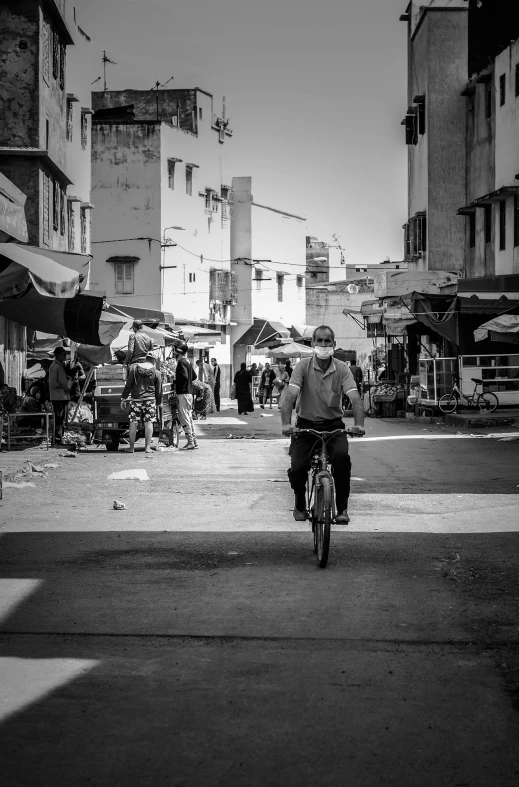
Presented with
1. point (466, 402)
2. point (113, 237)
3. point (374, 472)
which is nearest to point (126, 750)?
point (374, 472)

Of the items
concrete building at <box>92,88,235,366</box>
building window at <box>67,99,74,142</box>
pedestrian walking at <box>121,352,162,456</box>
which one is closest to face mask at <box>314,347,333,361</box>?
pedestrian walking at <box>121,352,162,456</box>

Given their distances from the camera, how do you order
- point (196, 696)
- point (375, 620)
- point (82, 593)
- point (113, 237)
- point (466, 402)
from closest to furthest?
point (196, 696), point (375, 620), point (82, 593), point (466, 402), point (113, 237)

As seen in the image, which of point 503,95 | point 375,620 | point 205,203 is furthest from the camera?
point 205,203

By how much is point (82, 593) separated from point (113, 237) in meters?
54.2

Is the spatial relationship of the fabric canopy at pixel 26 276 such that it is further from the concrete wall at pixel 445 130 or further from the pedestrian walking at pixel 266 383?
the pedestrian walking at pixel 266 383

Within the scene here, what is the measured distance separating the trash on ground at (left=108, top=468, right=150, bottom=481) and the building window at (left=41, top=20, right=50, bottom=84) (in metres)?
16.5

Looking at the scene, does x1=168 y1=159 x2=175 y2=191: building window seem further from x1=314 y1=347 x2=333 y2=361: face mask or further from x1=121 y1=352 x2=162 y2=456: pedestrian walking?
x1=314 y1=347 x2=333 y2=361: face mask

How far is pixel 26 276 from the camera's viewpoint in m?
14.2

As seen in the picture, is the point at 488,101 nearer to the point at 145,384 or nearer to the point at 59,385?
the point at 59,385

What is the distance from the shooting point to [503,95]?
3841 centimetres

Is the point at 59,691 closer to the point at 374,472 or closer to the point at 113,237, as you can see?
the point at 374,472

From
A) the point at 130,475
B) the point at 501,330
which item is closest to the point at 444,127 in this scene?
the point at 501,330

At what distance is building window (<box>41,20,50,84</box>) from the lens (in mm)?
29594

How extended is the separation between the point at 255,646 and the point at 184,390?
15.6 meters
